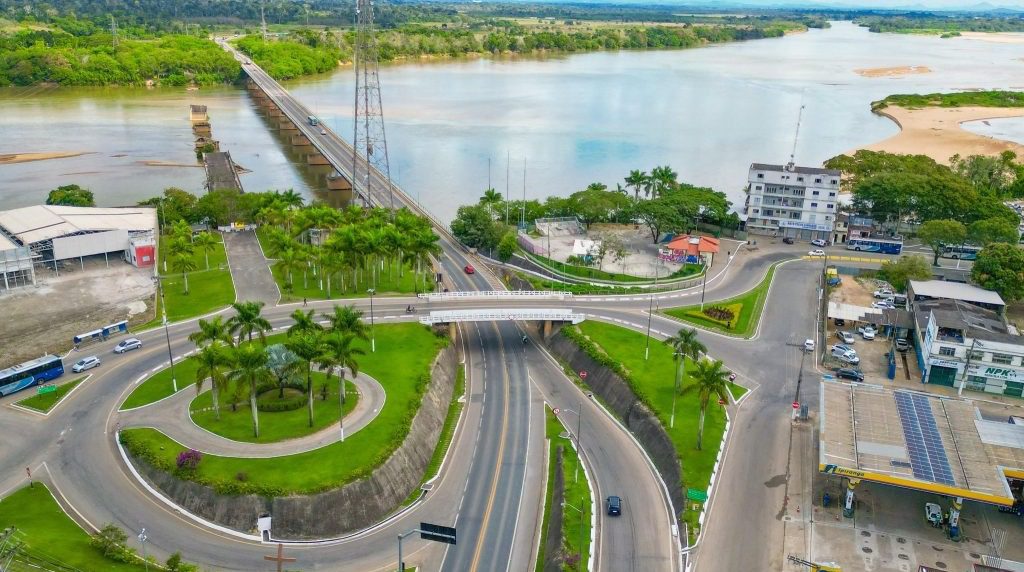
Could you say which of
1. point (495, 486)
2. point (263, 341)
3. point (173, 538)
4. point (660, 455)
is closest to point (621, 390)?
point (660, 455)

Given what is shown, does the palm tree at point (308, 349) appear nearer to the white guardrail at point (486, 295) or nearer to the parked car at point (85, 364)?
the parked car at point (85, 364)

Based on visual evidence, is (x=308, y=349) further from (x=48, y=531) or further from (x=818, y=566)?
(x=818, y=566)

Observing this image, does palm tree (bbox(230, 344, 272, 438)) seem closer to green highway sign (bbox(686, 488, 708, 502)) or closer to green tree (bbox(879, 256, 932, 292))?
green highway sign (bbox(686, 488, 708, 502))

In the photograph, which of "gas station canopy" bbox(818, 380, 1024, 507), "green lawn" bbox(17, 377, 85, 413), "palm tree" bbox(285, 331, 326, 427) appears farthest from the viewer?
"green lawn" bbox(17, 377, 85, 413)

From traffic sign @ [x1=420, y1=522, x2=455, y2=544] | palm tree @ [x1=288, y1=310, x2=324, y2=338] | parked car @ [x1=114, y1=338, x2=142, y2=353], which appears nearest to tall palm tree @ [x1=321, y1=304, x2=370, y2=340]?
palm tree @ [x1=288, y1=310, x2=324, y2=338]

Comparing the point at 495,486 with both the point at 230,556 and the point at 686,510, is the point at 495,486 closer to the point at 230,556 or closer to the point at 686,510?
the point at 686,510
